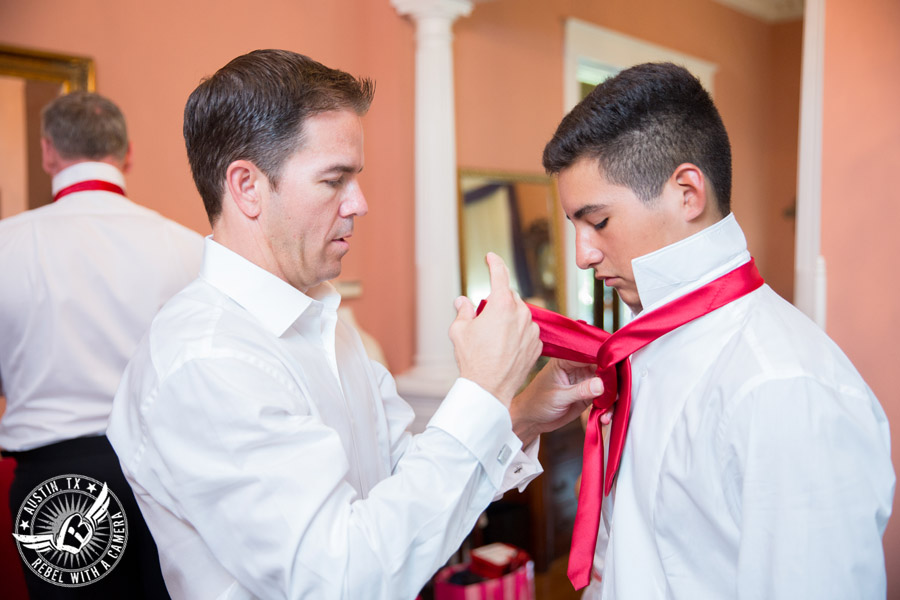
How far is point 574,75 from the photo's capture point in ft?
16.9

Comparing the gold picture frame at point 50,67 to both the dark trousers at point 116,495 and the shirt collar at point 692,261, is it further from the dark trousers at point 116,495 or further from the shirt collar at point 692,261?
the shirt collar at point 692,261

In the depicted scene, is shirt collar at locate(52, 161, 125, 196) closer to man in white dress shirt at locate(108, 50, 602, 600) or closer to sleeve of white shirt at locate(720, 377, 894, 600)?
man in white dress shirt at locate(108, 50, 602, 600)

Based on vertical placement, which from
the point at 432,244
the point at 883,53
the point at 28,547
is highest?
the point at 883,53

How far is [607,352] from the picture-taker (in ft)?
4.14

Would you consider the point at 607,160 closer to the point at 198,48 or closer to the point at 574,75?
the point at 198,48

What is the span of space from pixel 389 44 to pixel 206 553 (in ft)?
10.7

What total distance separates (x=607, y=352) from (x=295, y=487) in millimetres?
532

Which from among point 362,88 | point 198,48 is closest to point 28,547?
point 362,88

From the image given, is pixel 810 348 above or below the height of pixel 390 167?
below

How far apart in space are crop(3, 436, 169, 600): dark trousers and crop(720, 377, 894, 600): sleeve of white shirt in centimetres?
154

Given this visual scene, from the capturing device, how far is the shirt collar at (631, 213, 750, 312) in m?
1.22

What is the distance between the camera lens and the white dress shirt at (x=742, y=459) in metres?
1.01
